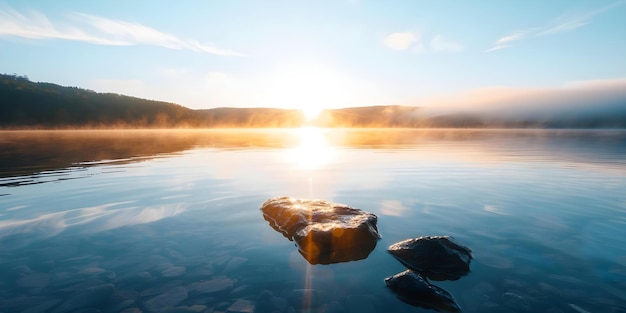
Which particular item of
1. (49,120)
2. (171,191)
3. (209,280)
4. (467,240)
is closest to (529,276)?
(467,240)

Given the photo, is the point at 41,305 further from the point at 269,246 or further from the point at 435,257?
the point at 435,257

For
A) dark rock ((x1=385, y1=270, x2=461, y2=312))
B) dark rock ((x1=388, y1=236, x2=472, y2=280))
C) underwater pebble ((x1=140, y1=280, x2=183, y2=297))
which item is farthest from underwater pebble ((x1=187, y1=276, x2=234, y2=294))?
dark rock ((x1=388, y1=236, x2=472, y2=280))

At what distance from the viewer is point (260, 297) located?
22.7 feet

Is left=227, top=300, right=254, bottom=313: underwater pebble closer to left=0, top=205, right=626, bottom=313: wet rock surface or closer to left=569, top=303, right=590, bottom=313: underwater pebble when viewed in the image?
left=0, top=205, right=626, bottom=313: wet rock surface

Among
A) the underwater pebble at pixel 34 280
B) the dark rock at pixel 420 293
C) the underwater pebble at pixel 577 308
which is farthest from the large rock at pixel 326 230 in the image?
the underwater pebble at pixel 34 280

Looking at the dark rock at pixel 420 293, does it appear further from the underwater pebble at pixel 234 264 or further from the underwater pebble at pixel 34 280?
the underwater pebble at pixel 34 280

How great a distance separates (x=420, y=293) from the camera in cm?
680

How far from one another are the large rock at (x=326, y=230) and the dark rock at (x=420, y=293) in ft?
6.35

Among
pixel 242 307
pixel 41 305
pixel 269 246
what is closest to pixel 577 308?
pixel 242 307

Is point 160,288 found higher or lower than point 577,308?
lower

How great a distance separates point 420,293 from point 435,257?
1979 mm

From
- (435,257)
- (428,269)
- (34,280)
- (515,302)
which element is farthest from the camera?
(435,257)

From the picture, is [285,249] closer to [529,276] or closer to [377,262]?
[377,262]

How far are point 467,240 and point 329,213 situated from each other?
4.80 m
